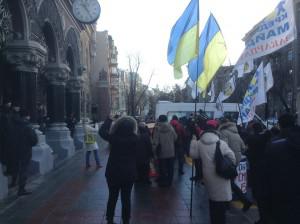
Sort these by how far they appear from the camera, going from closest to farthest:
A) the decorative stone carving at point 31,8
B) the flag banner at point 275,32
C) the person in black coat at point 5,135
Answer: the flag banner at point 275,32
the person in black coat at point 5,135
the decorative stone carving at point 31,8

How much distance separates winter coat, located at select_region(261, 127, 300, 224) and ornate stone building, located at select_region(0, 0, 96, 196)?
9709 mm

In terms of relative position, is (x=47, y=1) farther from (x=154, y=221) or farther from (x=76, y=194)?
(x=154, y=221)

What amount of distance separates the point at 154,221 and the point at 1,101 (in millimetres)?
7551

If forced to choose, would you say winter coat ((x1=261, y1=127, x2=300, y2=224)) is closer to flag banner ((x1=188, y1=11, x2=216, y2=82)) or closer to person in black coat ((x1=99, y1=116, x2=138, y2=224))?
person in black coat ((x1=99, y1=116, x2=138, y2=224))

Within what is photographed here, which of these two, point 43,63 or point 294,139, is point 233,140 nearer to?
point 294,139

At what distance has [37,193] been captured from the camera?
11.2 m

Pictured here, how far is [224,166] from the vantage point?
6.60 m

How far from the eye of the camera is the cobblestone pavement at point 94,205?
8469 mm

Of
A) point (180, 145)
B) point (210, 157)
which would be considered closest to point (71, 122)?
point (180, 145)

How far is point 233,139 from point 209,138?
8.94 ft

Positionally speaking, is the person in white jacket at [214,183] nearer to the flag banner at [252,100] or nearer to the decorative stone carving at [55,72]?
the flag banner at [252,100]

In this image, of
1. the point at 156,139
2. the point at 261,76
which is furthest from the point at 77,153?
the point at 261,76

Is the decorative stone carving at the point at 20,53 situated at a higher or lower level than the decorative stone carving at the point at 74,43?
lower

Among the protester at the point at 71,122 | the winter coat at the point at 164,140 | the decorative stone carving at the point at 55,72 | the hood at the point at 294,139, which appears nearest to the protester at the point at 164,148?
the winter coat at the point at 164,140
